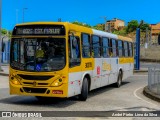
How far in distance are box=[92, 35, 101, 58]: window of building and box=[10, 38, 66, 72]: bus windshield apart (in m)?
3.14

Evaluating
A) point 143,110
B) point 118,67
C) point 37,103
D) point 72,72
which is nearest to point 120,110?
point 143,110

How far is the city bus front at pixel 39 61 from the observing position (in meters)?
13.7

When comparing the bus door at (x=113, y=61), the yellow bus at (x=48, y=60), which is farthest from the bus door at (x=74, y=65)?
the bus door at (x=113, y=61)

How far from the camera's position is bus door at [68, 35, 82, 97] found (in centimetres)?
1406

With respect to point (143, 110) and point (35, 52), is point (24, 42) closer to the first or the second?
point (35, 52)

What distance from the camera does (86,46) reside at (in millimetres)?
15820

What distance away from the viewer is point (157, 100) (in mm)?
15984

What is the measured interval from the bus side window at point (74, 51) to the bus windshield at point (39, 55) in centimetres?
32

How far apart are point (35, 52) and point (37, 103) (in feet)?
5.80

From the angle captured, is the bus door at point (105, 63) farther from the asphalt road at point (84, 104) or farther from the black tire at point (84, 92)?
the black tire at point (84, 92)

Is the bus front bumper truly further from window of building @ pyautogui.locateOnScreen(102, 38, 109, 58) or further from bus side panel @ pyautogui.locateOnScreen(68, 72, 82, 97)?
window of building @ pyautogui.locateOnScreen(102, 38, 109, 58)

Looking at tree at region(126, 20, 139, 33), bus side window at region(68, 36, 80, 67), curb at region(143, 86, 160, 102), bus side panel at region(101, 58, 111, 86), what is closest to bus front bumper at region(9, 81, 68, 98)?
bus side window at region(68, 36, 80, 67)

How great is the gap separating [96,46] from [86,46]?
4.98ft

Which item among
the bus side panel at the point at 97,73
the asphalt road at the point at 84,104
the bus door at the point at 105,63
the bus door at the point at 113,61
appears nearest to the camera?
the asphalt road at the point at 84,104
